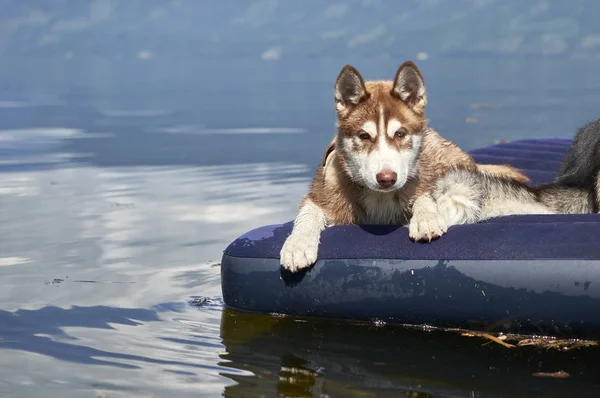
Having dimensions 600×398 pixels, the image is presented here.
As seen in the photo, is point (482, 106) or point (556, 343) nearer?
point (556, 343)

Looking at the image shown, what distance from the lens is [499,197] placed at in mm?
6242

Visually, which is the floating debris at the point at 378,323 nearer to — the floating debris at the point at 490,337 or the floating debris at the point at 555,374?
the floating debris at the point at 490,337

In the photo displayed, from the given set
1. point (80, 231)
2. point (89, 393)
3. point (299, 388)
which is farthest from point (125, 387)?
point (80, 231)

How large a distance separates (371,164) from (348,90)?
0.57m

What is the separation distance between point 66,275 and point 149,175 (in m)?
4.95

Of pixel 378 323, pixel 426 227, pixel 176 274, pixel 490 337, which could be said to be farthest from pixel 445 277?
pixel 176 274

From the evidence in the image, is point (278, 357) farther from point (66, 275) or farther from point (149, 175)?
point (149, 175)

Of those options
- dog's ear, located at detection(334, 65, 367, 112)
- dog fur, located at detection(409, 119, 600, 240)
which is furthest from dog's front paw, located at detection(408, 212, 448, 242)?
dog's ear, located at detection(334, 65, 367, 112)

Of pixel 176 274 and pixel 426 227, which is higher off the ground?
pixel 426 227

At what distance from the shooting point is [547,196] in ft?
21.5

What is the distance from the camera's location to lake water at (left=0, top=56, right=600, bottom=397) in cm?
520

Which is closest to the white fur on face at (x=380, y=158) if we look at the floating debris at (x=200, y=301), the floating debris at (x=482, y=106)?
the floating debris at (x=200, y=301)

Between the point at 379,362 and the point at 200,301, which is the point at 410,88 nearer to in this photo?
the point at 379,362

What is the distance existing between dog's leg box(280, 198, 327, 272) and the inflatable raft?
0.06 m
